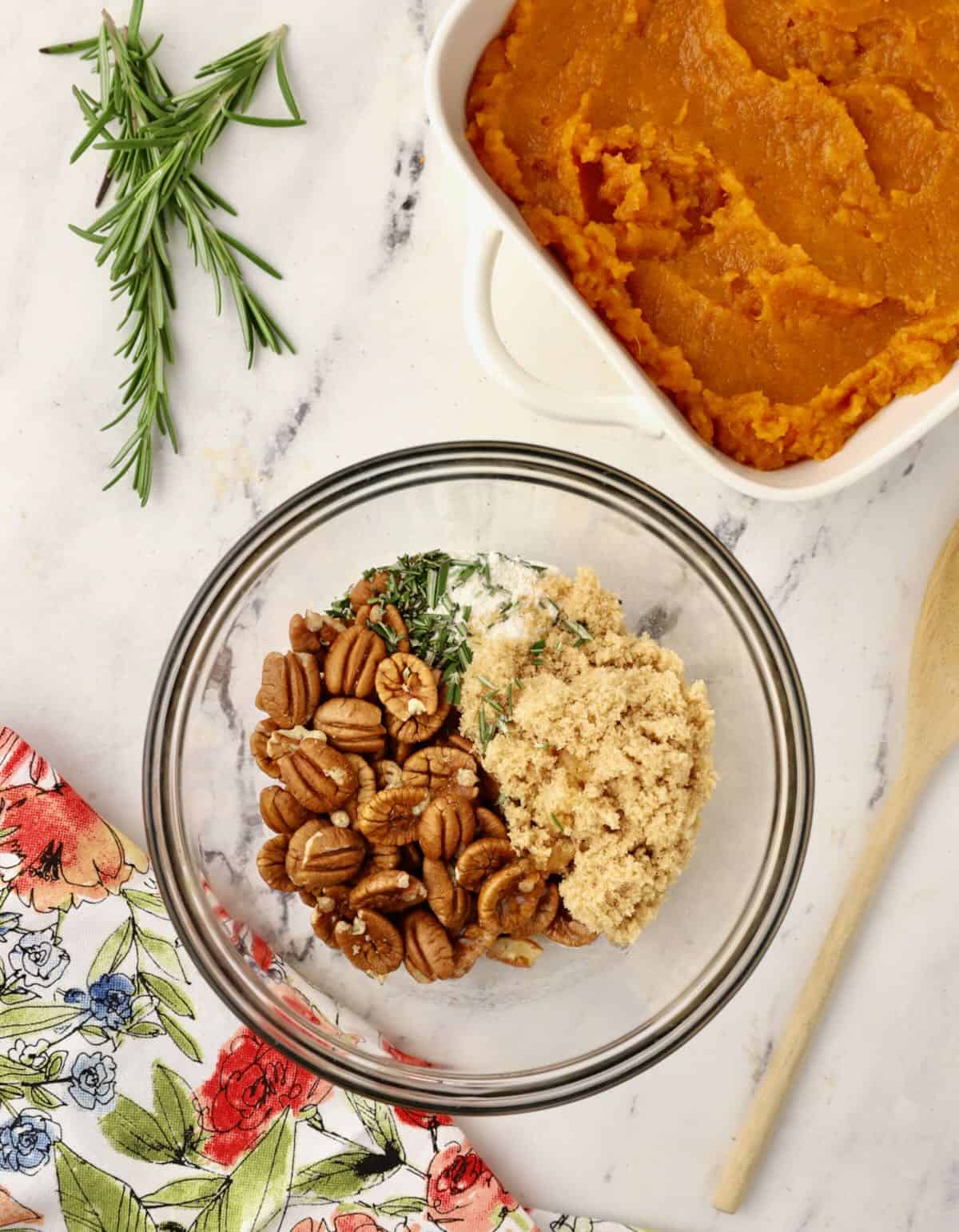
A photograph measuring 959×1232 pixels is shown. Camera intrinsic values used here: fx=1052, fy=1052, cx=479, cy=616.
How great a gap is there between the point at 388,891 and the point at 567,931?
24cm

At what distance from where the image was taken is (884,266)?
140cm

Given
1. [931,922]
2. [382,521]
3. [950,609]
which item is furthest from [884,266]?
[931,922]

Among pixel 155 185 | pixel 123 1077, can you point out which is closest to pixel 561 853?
pixel 123 1077

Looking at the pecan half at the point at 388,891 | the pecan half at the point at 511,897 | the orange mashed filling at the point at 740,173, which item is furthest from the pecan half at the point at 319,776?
the orange mashed filling at the point at 740,173

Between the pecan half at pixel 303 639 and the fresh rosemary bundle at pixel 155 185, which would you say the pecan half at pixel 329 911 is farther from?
the fresh rosemary bundle at pixel 155 185

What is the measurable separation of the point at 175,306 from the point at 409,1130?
1348mm

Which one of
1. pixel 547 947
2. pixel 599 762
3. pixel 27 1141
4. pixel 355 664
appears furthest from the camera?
pixel 27 1141

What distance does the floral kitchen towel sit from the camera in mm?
1625

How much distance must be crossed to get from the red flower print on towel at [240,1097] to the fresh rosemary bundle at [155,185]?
0.91 metres

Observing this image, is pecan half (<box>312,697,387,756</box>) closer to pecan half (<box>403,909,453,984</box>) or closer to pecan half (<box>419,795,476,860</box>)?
pecan half (<box>419,795,476,860</box>)

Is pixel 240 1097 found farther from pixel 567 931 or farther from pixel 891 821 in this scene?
pixel 891 821

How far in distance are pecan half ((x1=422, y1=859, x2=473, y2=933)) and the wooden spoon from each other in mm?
671

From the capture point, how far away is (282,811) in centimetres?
138

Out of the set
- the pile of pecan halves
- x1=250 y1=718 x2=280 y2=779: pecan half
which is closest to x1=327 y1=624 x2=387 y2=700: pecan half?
the pile of pecan halves
